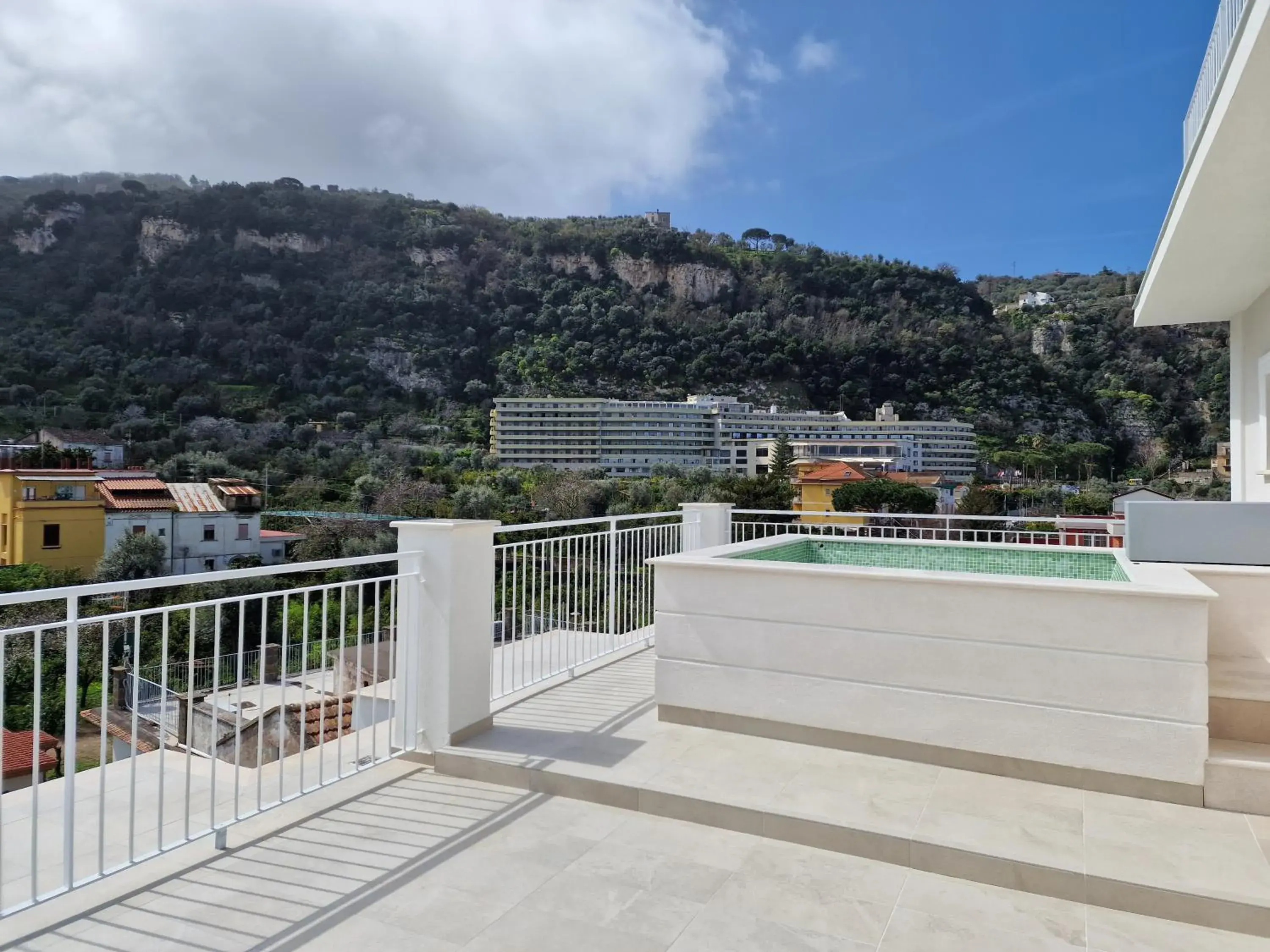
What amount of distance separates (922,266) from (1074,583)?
226ft

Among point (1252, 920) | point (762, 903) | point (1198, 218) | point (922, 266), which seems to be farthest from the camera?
point (922, 266)

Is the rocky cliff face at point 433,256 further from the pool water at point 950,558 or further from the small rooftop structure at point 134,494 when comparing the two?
the pool water at point 950,558

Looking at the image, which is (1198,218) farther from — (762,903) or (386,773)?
(386,773)

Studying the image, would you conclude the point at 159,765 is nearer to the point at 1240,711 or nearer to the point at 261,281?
the point at 1240,711

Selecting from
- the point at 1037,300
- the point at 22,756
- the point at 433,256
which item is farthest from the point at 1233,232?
the point at 433,256

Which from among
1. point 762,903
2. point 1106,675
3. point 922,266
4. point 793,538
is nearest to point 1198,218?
point 793,538

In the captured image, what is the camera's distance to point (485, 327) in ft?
198

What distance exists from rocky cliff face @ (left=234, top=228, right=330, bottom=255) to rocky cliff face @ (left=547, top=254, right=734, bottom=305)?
20010 mm

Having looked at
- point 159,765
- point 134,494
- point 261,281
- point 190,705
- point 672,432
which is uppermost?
point 261,281

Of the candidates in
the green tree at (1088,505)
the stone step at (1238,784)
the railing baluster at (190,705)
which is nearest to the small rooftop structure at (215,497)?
the railing baluster at (190,705)

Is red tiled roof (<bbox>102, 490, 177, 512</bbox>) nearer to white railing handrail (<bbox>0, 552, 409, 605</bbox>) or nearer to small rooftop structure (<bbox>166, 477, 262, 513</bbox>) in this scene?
small rooftop structure (<bbox>166, 477, 262, 513</bbox>)

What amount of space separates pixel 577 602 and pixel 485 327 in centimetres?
5808

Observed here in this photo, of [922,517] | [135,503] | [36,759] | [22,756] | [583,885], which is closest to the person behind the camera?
[36,759]

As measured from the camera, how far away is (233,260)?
60031 mm
